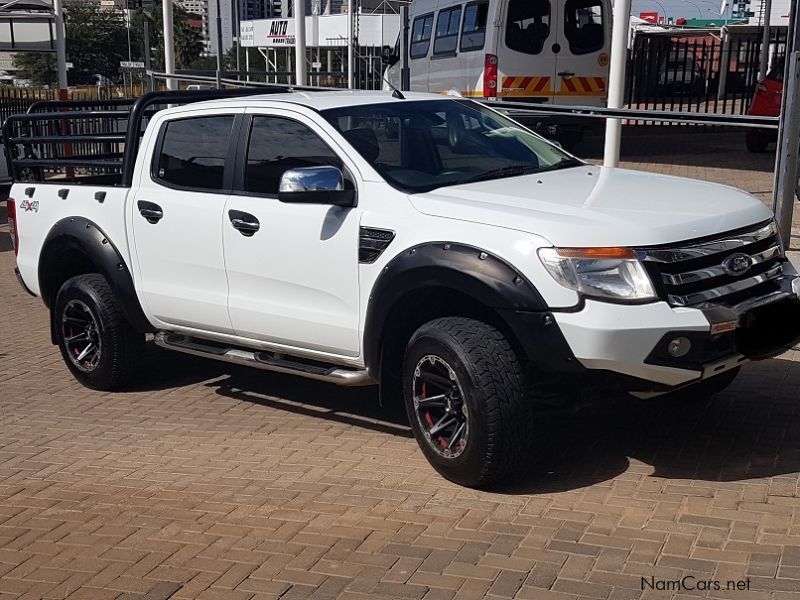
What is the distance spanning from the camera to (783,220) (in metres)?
7.38

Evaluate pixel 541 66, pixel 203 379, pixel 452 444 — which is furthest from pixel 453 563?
pixel 541 66

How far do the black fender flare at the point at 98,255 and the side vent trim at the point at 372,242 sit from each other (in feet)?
6.39

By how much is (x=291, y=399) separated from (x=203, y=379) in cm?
93

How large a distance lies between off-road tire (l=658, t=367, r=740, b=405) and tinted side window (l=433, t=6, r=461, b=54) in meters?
13.1

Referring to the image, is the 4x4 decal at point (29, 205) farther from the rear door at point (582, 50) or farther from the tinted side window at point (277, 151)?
the rear door at point (582, 50)

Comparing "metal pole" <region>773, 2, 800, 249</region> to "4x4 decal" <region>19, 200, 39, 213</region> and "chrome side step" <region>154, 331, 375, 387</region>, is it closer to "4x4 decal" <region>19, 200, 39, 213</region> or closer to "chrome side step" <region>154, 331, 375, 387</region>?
"chrome side step" <region>154, 331, 375, 387</region>

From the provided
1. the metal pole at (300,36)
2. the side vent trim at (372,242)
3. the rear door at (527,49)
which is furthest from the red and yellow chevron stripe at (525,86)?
the side vent trim at (372,242)

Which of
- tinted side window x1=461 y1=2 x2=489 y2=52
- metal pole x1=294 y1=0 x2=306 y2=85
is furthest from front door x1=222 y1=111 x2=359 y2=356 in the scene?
metal pole x1=294 y1=0 x2=306 y2=85

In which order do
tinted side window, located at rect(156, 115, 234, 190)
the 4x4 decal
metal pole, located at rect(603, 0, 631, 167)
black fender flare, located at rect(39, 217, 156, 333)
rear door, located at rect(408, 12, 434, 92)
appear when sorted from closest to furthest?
tinted side window, located at rect(156, 115, 234, 190) < black fender flare, located at rect(39, 217, 156, 333) < the 4x4 decal < metal pole, located at rect(603, 0, 631, 167) < rear door, located at rect(408, 12, 434, 92)

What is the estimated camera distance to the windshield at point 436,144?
566 cm

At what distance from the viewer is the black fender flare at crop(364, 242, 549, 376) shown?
4.77 m

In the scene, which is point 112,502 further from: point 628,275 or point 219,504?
point 628,275

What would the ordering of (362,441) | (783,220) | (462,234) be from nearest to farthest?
(462,234) → (362,441) → (783,220)

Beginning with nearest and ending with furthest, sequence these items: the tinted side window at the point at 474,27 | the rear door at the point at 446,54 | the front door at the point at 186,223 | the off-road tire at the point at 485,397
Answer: the off-road tire at the point at 485,397 → the front door at the point at 186,223 → the tinted side window at the point at 474,27 → the rear door at the point at 446,54
